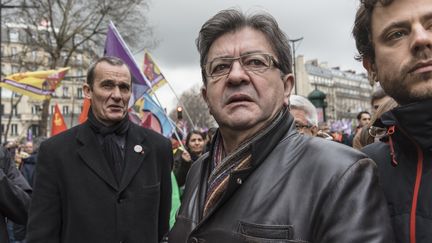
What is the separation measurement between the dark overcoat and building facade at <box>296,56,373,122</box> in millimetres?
102640

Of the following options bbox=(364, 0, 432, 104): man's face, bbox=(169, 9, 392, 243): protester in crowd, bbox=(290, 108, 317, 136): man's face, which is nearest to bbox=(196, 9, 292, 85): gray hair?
bbox=(169, 9, 392, 243): protester in crowd

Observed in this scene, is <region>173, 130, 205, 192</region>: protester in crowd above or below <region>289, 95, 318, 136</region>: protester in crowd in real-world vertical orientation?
below

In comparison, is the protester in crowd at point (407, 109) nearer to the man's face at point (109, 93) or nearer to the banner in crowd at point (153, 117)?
the man's face at point (109, 93)

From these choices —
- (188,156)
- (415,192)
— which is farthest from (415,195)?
(188,156)

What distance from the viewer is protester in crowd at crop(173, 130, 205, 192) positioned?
22.8 feet

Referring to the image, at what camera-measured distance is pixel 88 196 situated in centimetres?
310

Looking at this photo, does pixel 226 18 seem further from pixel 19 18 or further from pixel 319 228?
pixel 19 18

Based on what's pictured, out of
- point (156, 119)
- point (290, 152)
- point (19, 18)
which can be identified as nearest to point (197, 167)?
point (290, 152)

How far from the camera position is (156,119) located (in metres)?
9.02

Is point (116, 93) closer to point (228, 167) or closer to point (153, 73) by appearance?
point (228, 167)

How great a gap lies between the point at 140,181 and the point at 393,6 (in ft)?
7.10

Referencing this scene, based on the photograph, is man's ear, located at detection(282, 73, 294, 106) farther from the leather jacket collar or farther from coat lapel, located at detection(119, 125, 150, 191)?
coat lapel, located at detection(119, 125, 150, 191)

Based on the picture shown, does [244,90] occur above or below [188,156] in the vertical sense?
above

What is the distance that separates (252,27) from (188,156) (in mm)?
5087
